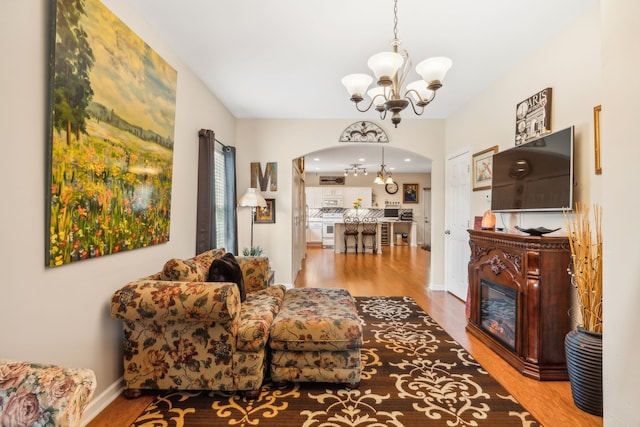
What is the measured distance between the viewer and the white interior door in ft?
13.0

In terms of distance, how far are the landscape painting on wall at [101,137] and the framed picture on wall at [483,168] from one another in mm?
3319

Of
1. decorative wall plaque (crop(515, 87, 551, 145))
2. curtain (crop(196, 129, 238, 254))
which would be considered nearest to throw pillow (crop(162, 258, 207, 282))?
curtain (crop(196, 129, 238, 254))

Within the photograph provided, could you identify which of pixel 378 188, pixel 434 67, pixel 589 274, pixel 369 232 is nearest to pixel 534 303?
→ pixel 589 274

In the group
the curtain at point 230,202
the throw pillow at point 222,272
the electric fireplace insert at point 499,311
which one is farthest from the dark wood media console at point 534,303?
the curtain at point 230,202

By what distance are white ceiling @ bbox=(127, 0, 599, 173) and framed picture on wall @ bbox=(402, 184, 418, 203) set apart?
7.21 m

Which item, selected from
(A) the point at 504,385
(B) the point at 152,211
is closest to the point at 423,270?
(A) the point at 504,385

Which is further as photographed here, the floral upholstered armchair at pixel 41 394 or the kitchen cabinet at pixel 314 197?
the kitchen cabinet at pixel 314 197

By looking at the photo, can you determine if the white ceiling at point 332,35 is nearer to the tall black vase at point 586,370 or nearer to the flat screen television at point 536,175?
the flat screen television at point 536,175

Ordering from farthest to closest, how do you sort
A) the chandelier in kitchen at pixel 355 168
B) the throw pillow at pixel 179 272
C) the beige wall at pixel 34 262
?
1. the chandelier in kitchen at pixel 355 168
2. the throw pillow at pixel 179 272
3. the beige wall at pixel 34 262

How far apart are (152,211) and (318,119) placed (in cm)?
301

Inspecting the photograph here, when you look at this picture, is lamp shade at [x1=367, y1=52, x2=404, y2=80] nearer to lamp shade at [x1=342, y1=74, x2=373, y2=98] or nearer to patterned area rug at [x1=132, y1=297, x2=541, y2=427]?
lamp shade at [x1=342, y1=74, x2=373, y2=98]

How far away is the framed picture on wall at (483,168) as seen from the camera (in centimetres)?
337

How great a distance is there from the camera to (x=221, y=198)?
159 inches

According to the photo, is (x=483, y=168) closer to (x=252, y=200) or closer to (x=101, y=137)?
(x=252, y=200)
